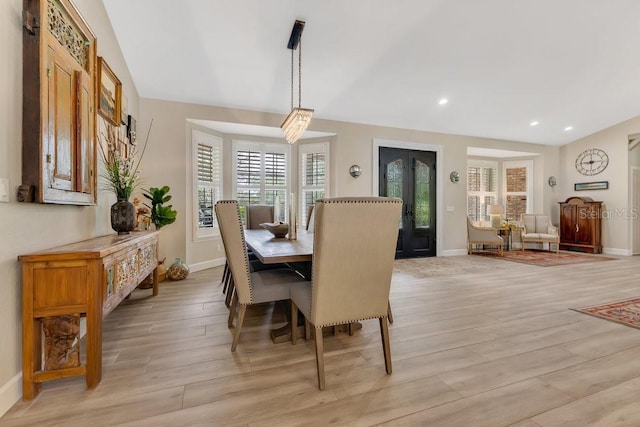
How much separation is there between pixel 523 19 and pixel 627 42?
1.79m

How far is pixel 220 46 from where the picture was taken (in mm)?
3297

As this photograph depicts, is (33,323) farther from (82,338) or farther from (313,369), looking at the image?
(313,369)

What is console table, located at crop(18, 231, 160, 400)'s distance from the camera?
1.50 m

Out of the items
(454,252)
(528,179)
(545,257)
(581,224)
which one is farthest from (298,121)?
(581,224)

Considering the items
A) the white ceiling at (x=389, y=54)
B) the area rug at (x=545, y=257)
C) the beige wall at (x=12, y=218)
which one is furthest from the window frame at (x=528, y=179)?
the beige wall at (x=12, y=218)

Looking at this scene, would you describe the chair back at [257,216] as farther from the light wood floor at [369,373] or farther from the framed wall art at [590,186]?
the framed wall art at [590,186]

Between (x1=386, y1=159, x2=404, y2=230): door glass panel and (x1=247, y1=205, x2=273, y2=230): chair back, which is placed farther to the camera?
(x1=386, y1=159, x2=404, y2=230): door glass panel

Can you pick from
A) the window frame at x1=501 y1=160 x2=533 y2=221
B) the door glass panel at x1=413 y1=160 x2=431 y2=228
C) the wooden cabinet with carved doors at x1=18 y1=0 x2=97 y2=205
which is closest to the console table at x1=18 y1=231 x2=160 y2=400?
the wooden cabinet with carved doors at x1=18 y1=0 x2=97 y2=205

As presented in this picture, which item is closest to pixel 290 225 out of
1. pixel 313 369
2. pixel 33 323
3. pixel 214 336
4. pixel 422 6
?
pixel 214 336

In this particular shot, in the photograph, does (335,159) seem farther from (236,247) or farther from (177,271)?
(236,247)

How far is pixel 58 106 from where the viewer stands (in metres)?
1.79

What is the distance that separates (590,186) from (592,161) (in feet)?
1.92

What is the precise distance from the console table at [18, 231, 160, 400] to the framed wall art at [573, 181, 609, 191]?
9200 mm

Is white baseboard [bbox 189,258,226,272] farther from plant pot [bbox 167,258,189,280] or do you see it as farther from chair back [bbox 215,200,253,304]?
chair back [bbox 215,200,253,304]
